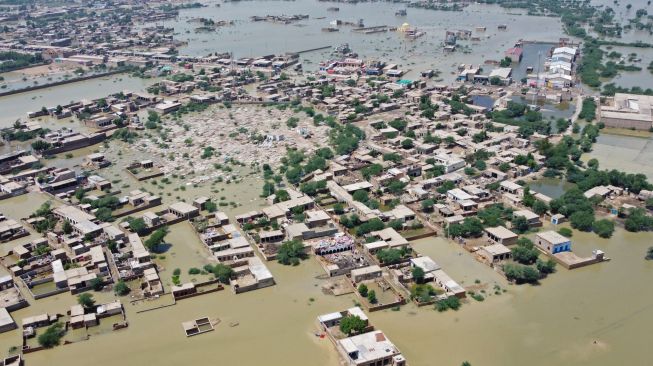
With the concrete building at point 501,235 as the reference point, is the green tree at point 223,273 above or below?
above

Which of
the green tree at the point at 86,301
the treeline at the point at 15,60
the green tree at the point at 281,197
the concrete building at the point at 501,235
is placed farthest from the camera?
the treeline at the point at 15,60

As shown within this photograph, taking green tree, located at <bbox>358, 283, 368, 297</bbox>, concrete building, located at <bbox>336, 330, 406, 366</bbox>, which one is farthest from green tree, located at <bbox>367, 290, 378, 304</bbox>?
concrete building, located at <bbox>336, 330, 406, 366</bbox>

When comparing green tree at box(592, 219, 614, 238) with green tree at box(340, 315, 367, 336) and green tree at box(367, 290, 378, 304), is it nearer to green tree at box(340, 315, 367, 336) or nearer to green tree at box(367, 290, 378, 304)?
green tree at box(367, 290, 378, 304)

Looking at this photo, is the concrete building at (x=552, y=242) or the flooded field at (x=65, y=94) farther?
the flooded field at (x=65, y=94)

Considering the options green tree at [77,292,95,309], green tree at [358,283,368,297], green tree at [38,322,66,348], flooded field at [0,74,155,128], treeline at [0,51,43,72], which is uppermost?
treeline at [0,51,43,72]

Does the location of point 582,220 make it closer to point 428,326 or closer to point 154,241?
point 428,326

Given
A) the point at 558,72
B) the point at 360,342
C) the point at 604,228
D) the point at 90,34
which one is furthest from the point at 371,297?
the point at 90,34

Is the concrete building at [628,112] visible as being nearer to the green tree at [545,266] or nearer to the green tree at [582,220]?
the green tree at [582,220]

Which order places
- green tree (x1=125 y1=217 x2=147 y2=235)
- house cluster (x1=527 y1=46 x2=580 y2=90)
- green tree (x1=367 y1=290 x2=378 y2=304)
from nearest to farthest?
1. green tree (x1=367 y1=290 x2=378 y2=304)
2. green tree (x1=125 y1=217 x2=147 y2=235)
3. house cluster (x1=527 y1=46 x2=580 y2=90)

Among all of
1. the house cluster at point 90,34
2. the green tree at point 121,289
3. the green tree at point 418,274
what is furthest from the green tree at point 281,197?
the house cluster at point 90,34

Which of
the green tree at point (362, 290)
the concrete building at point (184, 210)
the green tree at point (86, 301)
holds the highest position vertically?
the concrete building at point (184, 210)
